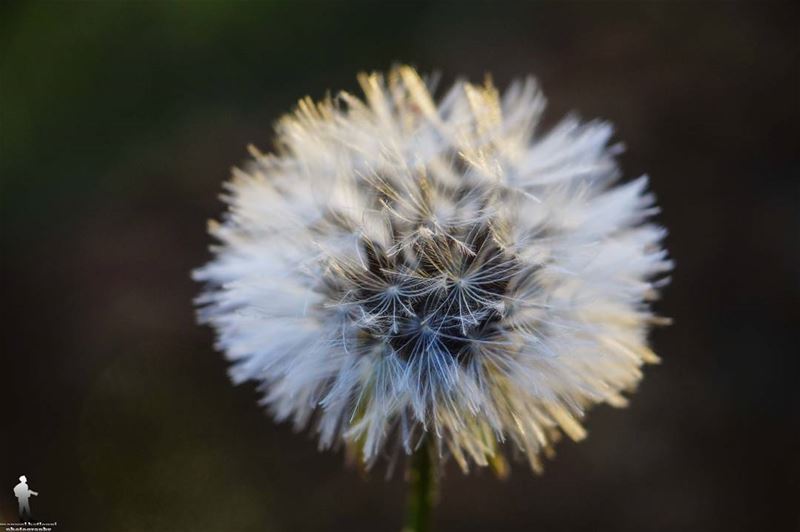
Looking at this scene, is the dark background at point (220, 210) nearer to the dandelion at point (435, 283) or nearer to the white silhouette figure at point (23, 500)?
the white silhouette figure at point (23, 500)

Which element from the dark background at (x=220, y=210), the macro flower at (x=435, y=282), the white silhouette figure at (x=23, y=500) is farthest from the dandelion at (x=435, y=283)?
the dark background at (x=220, y=210)

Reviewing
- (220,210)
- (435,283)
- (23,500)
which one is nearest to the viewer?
(435,283)

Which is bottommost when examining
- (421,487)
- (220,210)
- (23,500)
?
(421,487)

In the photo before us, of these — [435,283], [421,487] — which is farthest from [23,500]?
[435,283]

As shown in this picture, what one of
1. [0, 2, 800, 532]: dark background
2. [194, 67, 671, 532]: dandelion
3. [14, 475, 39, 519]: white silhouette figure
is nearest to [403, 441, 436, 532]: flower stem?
[194, 67, 671, 532]: dandelion

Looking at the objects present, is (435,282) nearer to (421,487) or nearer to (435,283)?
(435,283)

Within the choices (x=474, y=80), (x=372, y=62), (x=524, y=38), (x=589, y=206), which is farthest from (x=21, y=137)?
(x=589, y=206)

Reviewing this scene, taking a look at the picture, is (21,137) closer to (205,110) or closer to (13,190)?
(13,190)
